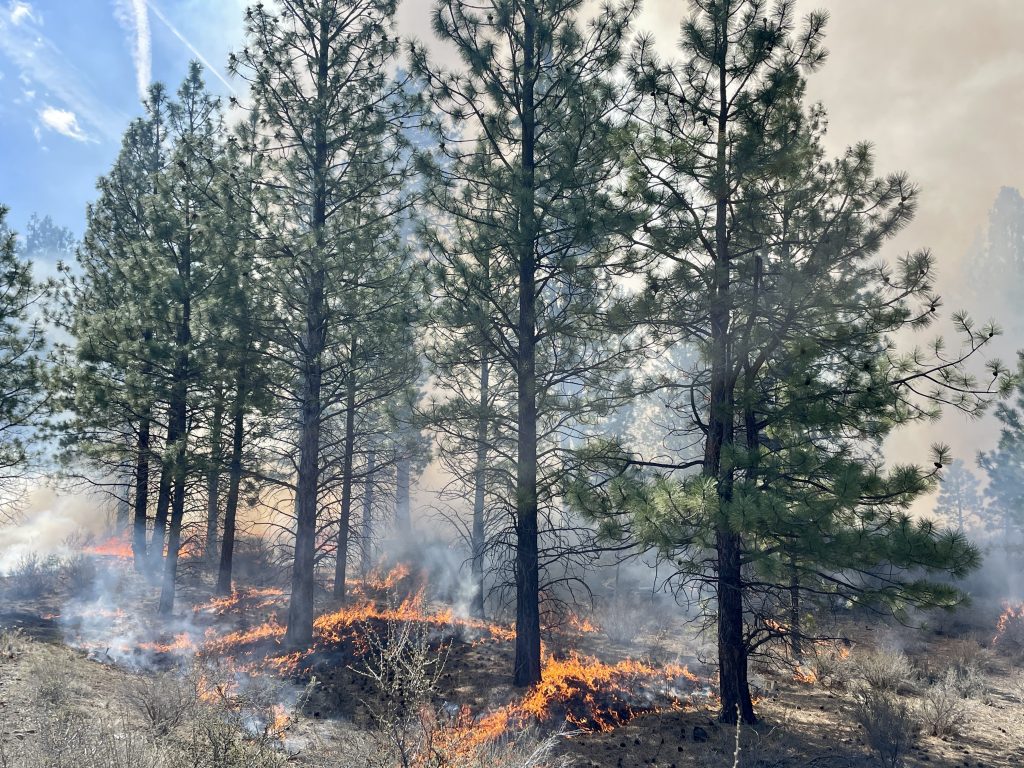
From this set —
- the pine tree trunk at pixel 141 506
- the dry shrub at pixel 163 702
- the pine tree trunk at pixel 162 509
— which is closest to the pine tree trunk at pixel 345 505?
the pine tree trunk at pixel 162 509

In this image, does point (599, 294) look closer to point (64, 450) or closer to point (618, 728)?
point (618, 728)

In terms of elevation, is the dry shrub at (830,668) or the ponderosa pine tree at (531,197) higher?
the ponderosa pine tree at (531,197)

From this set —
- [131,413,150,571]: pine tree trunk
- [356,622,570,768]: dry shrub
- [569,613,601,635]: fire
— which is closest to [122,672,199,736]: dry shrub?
[356,622,570,768]: dry shrub

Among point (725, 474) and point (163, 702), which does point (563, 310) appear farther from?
Result: point (163, 702)

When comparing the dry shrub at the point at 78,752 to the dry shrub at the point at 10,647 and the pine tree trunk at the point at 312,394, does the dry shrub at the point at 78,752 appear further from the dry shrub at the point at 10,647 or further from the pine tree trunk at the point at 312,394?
the pine tree trunk at the point at 312,394

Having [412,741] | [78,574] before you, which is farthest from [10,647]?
[78,574]

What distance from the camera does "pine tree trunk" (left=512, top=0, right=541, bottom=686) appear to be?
403 inches

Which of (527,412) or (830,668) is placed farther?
(830,668)

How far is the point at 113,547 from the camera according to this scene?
92.3ft

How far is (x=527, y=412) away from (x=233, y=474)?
8286 millimetres

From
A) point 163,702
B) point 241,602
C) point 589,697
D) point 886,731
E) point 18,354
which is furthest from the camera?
point 241,602

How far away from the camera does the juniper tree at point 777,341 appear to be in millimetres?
7336

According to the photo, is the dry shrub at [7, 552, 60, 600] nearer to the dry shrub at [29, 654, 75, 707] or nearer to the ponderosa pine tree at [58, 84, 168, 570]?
the ponderosa pine tree at [58, 84, 168, 570]

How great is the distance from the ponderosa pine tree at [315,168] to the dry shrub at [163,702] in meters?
5.03
